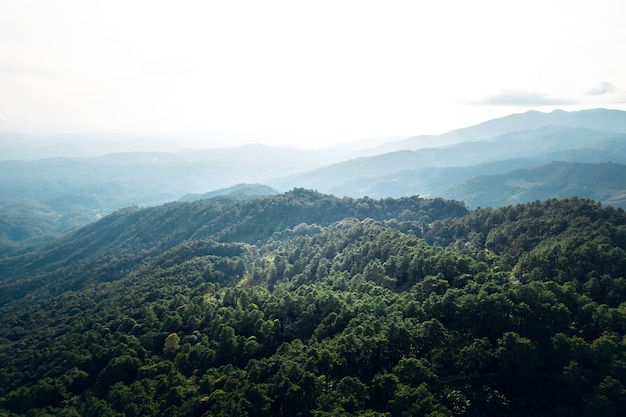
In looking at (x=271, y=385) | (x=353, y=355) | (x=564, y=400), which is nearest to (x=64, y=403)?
(x=271, y=385)

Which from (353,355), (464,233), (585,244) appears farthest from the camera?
(464,233)

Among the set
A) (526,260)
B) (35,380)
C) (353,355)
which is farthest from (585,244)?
(35,380)

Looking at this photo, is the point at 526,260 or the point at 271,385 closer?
the point at 271,385

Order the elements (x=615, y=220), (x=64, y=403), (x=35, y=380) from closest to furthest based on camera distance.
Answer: (x=64, y=403) → (x=35, y=380) → (x=615, y=220)

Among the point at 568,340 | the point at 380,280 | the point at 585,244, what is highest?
the point at 585,244

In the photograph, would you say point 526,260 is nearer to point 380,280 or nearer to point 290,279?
point 380,280

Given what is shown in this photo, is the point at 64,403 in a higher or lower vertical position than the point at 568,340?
lower
